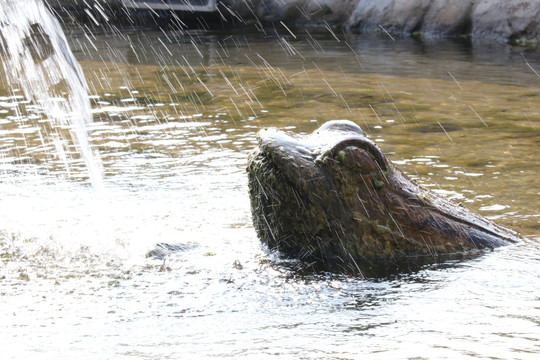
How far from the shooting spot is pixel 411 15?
660 inches

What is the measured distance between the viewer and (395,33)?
672 inches

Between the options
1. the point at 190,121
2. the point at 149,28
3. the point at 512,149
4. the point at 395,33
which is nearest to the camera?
the point at 512,149

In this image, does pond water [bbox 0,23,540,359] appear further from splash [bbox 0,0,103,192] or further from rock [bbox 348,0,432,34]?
rock [bbox 348,0,432,34]

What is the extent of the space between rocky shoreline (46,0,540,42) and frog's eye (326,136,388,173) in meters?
11.3

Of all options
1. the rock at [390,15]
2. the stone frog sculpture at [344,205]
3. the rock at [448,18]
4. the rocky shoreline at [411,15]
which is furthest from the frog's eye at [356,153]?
the rock at [390,15]

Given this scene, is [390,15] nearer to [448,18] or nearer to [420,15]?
[420,15]

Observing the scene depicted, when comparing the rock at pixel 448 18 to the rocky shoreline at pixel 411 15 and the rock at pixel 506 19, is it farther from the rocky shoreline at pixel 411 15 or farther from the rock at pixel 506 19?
the rock at pixel 506 19

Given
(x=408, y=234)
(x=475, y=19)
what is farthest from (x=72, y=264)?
(x=475, y=19)

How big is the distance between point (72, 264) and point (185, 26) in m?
17.3

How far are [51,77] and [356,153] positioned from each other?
9739mm

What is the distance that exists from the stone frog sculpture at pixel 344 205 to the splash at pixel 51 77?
87.0 inches

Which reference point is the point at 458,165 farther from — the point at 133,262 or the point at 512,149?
the point at 133,262

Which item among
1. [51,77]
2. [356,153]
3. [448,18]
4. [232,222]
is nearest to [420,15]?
[448,18]

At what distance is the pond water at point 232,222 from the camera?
351 cm
